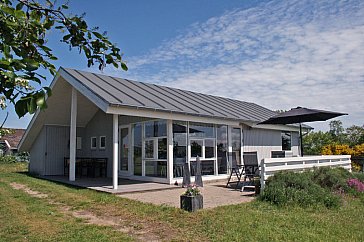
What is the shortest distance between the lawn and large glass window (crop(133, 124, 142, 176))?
5185 mm

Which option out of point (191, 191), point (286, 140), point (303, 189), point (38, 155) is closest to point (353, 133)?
point (286, 140)

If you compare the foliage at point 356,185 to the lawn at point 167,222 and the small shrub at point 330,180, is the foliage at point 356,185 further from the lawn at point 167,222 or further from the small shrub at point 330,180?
the lawn at point 167,222

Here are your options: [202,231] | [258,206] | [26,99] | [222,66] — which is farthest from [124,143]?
[26,99]

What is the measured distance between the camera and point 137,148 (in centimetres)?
1473

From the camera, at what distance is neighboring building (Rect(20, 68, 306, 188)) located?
488 inches

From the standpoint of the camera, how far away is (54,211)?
8.08m

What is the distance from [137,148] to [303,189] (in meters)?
7.88

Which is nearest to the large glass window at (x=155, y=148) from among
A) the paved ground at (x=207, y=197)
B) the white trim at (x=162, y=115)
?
the white trim at (x=162, y=115)

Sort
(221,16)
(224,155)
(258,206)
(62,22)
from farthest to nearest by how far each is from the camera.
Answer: (224,155) < (221,16) < (258,206) < (62,22)

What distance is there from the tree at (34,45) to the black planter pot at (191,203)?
580cm

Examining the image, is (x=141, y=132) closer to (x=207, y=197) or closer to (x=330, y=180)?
(x=207, y=197)

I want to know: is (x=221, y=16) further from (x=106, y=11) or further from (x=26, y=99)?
(x=26, y=99)

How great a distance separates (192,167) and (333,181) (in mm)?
5390

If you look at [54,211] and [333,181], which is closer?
[54,211]
